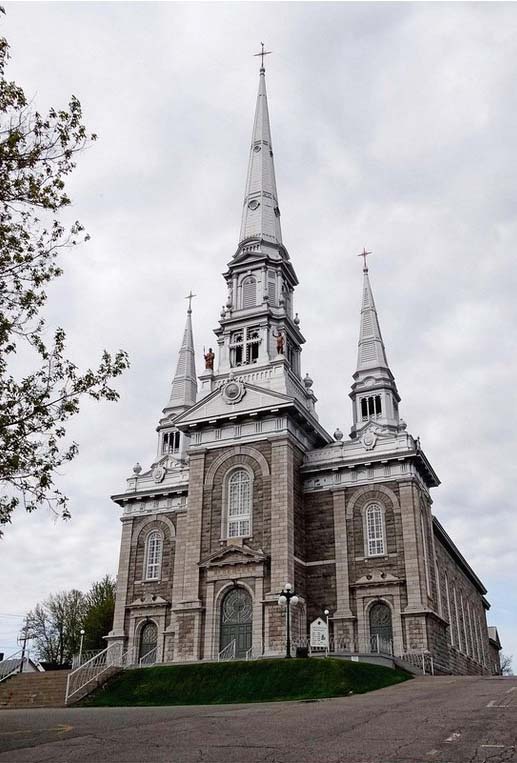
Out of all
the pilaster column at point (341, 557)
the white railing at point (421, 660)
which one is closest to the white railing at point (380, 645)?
the white railing at point (421, 660)

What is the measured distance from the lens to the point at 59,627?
7775 centimetres

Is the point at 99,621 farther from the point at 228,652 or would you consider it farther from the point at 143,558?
the point at 228,652

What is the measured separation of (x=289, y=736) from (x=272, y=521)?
27896mm

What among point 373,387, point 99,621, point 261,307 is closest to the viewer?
point 261,307

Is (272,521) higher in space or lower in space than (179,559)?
higher

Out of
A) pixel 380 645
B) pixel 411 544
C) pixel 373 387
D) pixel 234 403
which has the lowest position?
pixel 380 645

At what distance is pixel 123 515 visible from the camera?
49750 mm

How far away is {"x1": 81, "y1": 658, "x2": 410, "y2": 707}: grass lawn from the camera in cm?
2752

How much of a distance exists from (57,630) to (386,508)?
51.8 m

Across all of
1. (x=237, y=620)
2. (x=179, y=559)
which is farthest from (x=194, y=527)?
(x=237, y=620)

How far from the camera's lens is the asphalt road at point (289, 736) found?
34.3 feet

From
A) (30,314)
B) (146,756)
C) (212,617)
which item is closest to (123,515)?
(212,617)

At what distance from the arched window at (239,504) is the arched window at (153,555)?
773 cm

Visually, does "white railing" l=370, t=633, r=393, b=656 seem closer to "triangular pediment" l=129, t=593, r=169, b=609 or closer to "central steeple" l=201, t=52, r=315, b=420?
"triangular pediment" l=129, t=593, r=169, b=609
